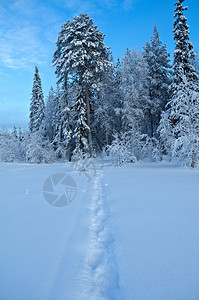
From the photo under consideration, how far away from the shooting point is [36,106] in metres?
29.0

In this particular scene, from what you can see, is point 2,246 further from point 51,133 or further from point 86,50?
point 51,133

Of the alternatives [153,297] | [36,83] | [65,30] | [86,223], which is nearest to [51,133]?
[36,83]

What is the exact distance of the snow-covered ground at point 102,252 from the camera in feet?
6.04

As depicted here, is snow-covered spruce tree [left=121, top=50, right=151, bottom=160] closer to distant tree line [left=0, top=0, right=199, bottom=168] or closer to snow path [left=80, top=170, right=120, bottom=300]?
distant tree line [left=0, top=0, right=199, bottom=168]

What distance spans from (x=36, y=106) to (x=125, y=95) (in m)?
17.5

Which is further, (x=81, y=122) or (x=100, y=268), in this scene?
(x=81, y=122)

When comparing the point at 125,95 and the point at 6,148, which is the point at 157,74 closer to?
the point at 125,95

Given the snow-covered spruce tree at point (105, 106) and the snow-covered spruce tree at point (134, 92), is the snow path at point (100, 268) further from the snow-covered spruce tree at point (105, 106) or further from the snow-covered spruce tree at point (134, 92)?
the snow-covered spruce tree at point (105, 106)

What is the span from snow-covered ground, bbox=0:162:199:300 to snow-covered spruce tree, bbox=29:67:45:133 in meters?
25.7

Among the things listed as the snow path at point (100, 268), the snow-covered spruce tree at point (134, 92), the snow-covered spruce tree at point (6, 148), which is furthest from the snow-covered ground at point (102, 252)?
the snow-covered spruce tree at point (6, 148)

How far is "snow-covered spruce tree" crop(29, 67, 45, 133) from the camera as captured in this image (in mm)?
28172

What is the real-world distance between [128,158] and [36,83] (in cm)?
2322

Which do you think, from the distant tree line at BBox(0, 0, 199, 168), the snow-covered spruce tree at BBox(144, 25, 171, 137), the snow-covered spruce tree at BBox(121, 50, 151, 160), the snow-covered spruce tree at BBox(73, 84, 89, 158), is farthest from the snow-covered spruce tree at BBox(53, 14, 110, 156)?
the snow-covered spruce tree at BBox(144, 25, 171, 137)

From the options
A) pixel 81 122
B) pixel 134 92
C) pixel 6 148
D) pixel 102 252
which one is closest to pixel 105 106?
pixel 134 92
